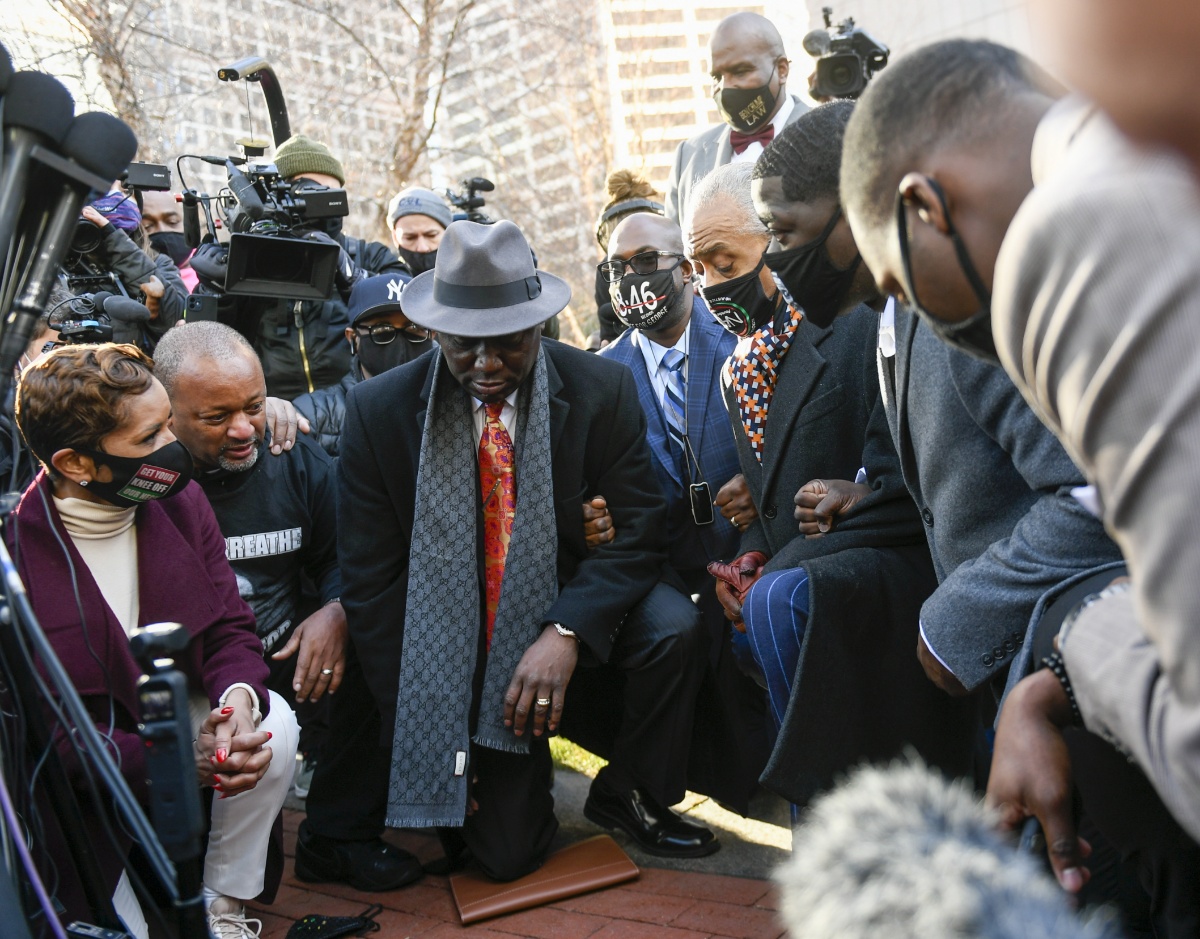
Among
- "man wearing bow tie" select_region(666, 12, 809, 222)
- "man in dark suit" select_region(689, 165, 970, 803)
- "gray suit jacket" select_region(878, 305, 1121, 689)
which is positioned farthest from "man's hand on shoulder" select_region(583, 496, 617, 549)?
"man wearing bow tie" select_region(666, 12, 809, 222)

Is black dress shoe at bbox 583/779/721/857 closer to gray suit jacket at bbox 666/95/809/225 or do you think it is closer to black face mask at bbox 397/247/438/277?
gray suit jacket at bbox 666/95/809/225

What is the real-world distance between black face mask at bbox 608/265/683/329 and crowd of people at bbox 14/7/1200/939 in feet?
0.05

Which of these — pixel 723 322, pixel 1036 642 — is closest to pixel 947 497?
pixel 1036 642

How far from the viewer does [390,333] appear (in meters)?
5.00

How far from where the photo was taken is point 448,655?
3600mm

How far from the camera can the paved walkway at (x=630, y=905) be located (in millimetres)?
3072

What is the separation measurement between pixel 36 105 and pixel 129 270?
3.53 metres

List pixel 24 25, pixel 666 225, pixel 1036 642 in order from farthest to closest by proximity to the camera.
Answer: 1. pixel 24 25
2. pixel 666 225
3. pixel 1036 642

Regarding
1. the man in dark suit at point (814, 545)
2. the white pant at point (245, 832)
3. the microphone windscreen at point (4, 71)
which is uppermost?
the microphone windscreen at point (4, 71)

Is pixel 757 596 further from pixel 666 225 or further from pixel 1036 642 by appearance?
pixel 666 225

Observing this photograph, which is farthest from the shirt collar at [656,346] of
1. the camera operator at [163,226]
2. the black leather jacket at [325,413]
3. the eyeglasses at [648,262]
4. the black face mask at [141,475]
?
the camera operator at [163,226]

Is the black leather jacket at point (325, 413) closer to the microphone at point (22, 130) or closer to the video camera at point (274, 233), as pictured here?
→ the video camera at point (274, 233)

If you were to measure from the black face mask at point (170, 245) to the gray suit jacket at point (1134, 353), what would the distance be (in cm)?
591

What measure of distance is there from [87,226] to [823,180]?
3358 millimetres
